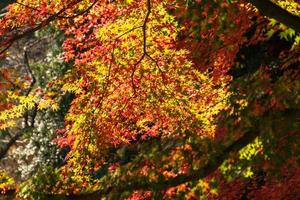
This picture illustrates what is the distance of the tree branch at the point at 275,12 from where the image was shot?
5.08 metres

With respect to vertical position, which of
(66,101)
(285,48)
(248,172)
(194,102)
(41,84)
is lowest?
(248,172)

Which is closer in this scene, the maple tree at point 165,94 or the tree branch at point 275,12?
the tree branch at point 275,12

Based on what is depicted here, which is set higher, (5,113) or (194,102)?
(5,113)

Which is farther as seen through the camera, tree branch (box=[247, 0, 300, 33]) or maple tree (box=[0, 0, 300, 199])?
maple tree (box=[0, 0, 300, 199])

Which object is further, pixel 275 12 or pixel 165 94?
pixel 165 94

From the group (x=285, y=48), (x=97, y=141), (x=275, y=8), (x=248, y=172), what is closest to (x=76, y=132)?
(x=97, y=141)

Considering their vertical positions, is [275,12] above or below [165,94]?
below

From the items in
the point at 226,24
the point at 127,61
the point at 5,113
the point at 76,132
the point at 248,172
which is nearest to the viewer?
the point at 226,24

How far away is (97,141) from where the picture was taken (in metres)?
9.88

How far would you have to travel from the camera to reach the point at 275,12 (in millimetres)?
5180

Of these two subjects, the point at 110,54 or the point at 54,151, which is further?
the point at 54,151

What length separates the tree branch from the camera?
5078 millimetres

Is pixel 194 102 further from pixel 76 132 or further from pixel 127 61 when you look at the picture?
pixel 76 132

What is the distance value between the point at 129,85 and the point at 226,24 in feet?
13.2
